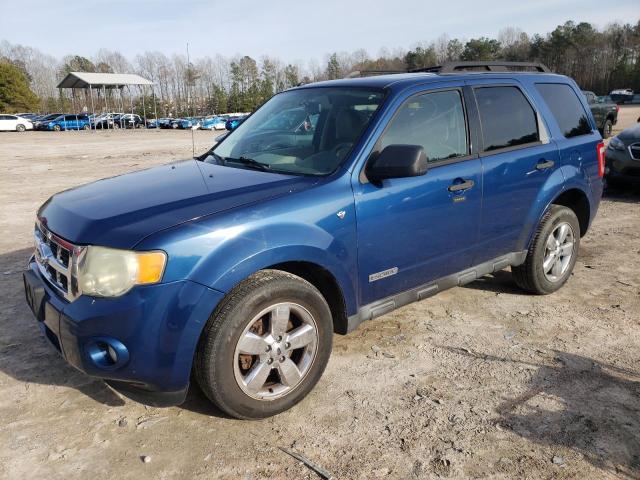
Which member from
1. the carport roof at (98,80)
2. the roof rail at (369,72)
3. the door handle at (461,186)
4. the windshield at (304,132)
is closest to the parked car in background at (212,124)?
the carport roof at (98,80)

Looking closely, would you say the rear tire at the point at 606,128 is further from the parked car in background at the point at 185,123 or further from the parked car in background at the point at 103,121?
the parked car in background at the point at 103,121

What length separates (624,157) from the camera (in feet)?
28.6

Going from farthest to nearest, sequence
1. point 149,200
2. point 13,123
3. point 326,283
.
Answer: point 13,123 < point 326,283 < point 149,200

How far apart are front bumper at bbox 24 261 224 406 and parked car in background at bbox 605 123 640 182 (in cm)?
835

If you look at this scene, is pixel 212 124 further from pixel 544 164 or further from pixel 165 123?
pixel 544 164

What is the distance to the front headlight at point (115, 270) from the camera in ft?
8.21

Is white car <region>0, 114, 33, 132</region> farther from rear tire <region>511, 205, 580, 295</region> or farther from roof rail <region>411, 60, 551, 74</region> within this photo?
rear tire <region>511, 205, 580, 295</region>

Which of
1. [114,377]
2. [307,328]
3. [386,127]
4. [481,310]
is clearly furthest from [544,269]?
[114,377]

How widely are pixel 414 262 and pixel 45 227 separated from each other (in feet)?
7.53

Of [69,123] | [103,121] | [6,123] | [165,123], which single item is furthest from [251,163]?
[165,123]

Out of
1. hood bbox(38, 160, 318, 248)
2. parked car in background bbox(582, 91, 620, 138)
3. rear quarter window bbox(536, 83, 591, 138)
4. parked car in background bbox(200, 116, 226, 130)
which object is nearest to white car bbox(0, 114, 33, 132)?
parked car in background bbox(200, 116, 226, 130)

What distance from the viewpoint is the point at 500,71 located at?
453 cm

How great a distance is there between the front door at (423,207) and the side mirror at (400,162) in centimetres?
14

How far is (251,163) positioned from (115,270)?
1411mm
